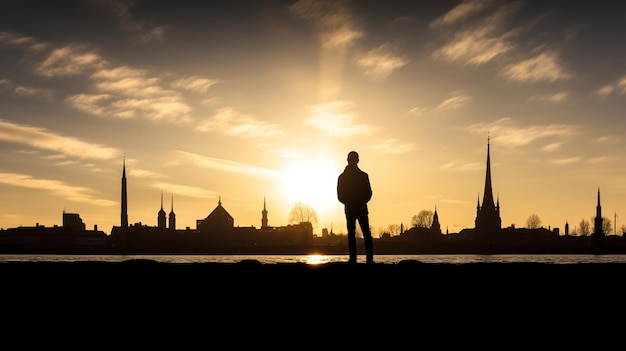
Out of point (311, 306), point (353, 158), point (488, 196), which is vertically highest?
point (488, 196)

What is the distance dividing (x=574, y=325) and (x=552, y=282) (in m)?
1.92

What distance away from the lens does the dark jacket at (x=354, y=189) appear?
546 inches

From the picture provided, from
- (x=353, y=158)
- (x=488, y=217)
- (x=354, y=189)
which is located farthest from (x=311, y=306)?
(x=488, y=217)

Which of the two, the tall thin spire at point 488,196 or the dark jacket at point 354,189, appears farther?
the tall thin spire at point 488,196

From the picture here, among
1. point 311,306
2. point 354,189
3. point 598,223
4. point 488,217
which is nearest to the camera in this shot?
point 311,306

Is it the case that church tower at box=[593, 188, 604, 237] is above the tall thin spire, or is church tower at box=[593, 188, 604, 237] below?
below

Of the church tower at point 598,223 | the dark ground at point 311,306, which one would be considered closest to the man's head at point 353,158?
the dark ground at point 311,306

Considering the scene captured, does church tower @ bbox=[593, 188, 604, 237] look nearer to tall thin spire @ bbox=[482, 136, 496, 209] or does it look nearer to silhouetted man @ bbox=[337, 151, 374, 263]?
tall thin spire @ bbox=[482, 136, 496, 209]

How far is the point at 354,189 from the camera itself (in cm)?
1391

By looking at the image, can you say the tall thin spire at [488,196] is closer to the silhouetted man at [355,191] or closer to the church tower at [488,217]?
the church tower at [488,217]

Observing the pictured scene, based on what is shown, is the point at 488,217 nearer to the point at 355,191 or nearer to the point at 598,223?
the point at 598,223

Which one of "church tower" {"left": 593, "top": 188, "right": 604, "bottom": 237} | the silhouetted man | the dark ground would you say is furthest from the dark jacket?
"church tower" {"left": 593, "top": 188, "right": 604, "bottom": 237}

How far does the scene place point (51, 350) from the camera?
7703 mm

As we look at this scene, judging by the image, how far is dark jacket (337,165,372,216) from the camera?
45.5 ft
